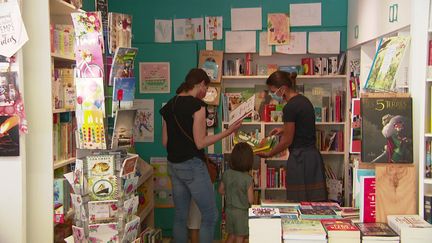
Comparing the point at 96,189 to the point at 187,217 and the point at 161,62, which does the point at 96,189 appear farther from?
the point at 161,62

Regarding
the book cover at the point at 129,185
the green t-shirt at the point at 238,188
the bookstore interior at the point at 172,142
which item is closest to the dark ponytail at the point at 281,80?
the bookstore interior at the point at 172,142

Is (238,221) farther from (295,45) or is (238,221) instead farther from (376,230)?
(295,45)

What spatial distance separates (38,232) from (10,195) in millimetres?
343

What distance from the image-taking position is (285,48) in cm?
532

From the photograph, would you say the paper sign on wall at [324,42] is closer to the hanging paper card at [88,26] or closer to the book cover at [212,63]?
the book cover at [212,63]

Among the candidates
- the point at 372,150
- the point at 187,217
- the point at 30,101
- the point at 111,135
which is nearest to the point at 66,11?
the point at 30,101

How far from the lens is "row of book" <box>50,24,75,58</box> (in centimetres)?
312

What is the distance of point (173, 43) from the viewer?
544cm

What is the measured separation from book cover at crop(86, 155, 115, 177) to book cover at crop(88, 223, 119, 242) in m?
0.30

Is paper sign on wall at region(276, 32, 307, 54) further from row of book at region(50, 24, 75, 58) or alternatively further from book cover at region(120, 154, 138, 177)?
book cover at region(120, 154, 138, 177)

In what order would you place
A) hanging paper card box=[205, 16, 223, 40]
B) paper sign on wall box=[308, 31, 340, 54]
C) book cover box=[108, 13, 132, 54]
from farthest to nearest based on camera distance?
hanging paper card box=[205, 16, 223, 40] → paper sign on wall box=[308, 31, 340, 54] → book cover box=[108, 13, 132, 54]

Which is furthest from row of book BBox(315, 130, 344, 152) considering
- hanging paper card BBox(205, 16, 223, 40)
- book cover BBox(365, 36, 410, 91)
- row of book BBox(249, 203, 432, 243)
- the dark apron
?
row of book BBox(249, 203, 432, 243)

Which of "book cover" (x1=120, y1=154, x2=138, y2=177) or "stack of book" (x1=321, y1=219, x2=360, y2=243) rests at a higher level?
"book cover" (x1=120, y1=154, x2=138, y2=177)

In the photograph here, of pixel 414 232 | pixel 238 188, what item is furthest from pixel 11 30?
pixel 414 232
